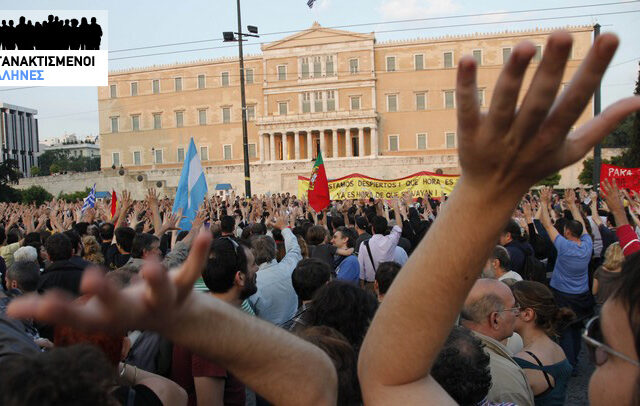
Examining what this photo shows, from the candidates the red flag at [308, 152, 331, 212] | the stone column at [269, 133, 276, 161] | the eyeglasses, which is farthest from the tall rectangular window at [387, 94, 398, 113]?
→ the eyeglasses

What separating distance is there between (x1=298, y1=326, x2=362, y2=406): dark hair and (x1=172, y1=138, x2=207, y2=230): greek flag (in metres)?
6.04

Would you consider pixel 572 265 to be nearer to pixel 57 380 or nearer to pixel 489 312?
pixel 489 312

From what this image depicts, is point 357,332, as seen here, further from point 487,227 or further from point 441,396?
point 487,227

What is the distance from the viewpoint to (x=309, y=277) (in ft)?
12.0

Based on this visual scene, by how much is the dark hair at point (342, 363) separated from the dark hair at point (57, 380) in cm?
71

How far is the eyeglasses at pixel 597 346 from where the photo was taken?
1.03m

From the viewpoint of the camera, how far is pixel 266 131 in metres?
50.7

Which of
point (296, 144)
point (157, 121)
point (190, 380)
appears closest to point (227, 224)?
point (190, 380)

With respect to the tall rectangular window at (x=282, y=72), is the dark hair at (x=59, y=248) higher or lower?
lower

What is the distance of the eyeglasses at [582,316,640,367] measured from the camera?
3.39 feet

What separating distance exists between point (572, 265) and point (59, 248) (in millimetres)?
4444

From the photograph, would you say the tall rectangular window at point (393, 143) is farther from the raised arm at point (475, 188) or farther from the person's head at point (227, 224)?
the raised arm at point (475, 188)

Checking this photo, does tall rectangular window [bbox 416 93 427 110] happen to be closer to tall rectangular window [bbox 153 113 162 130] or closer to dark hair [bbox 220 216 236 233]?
tall rectangular window [bbox 153 113 162 130]

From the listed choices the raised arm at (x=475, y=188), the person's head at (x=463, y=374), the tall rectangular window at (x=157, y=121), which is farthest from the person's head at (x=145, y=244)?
the tall rectangular window at (x=157, y=121)
